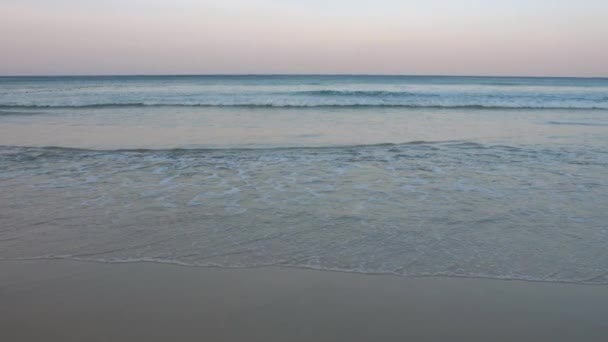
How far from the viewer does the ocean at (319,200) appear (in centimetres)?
534

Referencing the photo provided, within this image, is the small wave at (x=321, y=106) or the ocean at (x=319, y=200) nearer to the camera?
the ocean at (x=319, y=200)

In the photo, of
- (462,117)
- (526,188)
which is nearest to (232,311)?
(526,188)

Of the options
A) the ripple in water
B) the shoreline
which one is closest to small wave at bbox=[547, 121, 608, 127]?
the ripple in water

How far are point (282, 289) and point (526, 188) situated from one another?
5.60m

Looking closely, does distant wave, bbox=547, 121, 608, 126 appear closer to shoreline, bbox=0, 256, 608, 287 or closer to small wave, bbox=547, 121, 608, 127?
small wave, bbox=547, 121, 608, 127

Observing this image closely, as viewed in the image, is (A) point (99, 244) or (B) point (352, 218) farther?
(B) point (352, 218)

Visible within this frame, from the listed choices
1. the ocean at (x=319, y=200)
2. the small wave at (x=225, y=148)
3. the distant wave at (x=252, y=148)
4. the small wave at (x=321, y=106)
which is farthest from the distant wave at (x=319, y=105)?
the distant wave at (x=252, y=148)

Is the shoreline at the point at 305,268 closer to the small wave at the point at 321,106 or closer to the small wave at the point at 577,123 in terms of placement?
the small wave at the point at 577,123

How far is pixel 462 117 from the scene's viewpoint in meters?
22.4

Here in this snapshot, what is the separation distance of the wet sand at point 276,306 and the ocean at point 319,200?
304mm

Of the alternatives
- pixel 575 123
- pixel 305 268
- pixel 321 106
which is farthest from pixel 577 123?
pixel 305 268

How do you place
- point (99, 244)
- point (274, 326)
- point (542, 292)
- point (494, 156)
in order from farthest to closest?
point (494, 156)
point (99, 244)
point (542, 292)
point (274, 326)

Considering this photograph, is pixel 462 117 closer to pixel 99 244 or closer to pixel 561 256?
pixel 561 256

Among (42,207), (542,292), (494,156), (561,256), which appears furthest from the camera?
(494,156)
